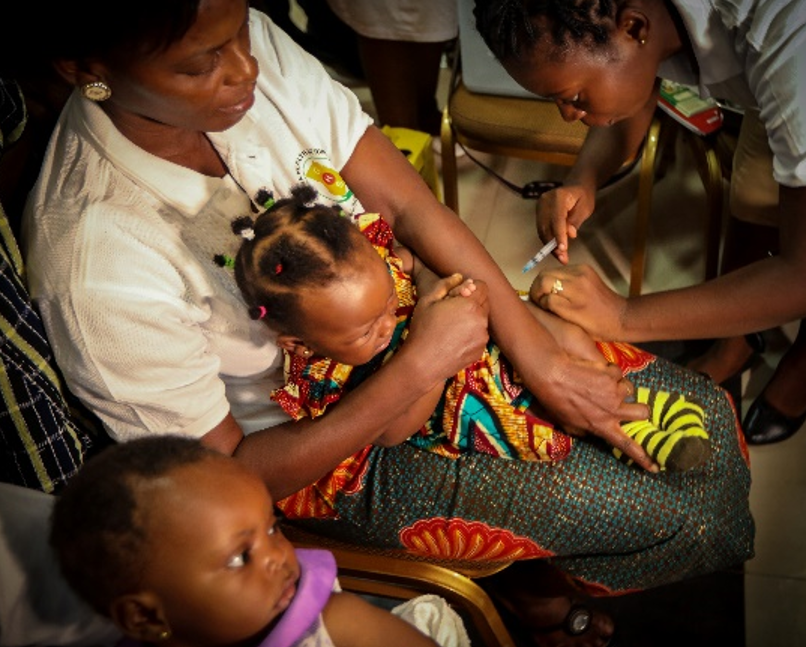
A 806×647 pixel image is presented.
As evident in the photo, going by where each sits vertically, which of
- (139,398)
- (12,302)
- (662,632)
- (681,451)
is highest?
(12,302)

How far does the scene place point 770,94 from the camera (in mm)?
1450

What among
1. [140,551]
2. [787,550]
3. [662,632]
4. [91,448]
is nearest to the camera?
[140,551]

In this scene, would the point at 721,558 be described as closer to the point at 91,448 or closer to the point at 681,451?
the point at 681,451

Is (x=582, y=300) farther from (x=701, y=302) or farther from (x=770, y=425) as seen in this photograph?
(x=770, y=425)

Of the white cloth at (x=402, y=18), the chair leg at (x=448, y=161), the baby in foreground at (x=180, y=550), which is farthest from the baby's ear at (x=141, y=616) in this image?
the white cloth at (x=402, y=18)

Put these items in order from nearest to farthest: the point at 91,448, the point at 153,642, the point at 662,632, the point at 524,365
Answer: the point at 153,642
the point at 91,448
the point at 524,365
the point at 662,632

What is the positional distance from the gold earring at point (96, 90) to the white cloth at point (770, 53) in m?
1.00

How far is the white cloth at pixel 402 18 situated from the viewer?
2.88 meters

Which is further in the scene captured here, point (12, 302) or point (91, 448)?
point (91, 448)

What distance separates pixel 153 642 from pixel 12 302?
0.52 metres

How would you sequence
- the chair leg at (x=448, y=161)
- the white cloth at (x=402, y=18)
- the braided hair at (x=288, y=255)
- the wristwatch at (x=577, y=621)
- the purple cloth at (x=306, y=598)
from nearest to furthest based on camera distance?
the purple cloth at (x=306, y=598)
the braided hair at (x=288, y=255)
the wristwatch at (x=577, y=621)
the chair leg at (x=448, y=161)
the white cloth at (x=402, y=18)

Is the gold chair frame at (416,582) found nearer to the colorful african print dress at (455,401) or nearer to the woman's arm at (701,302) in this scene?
the colorful african print dress at (455,401)

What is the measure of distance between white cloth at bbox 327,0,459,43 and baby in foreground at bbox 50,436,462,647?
216cm

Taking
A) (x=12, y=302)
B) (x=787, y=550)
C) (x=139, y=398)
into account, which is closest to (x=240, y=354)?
(x=139, y=398)
